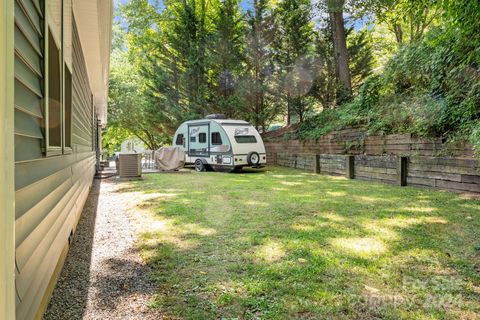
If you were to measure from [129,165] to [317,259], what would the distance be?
324 inches

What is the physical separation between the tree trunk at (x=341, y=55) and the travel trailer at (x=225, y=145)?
417 centimetres

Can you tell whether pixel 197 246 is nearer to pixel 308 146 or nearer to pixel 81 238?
pixel 81 238

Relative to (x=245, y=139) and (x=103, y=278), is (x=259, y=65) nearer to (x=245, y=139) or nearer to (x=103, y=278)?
(x=245, y=139)

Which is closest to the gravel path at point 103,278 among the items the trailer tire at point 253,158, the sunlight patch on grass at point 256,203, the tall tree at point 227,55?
the sunlight patch on grass at point 256,203

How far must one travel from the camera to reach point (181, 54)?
61.5 ft

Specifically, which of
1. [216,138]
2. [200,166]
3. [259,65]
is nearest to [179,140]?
[200,166]

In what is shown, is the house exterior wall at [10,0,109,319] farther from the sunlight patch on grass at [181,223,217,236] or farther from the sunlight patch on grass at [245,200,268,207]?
the sunlight patch on grass at [245,200,268,207]

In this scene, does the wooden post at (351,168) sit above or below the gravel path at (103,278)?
above

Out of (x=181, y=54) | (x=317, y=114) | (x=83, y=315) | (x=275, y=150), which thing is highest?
(x=181, y=54)

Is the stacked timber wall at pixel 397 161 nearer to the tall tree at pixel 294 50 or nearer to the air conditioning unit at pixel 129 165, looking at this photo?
the tall tree at pixel 294 50

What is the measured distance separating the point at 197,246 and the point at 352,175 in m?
6.95

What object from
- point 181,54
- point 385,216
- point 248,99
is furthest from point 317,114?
point 385,216

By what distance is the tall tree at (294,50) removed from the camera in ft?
52.0

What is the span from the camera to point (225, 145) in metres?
12.9
